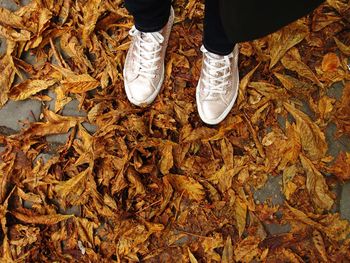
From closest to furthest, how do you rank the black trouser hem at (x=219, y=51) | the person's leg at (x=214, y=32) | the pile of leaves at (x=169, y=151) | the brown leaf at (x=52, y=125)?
the person's leg at (x=214, y=32)
the black trouser hem at (x=219, y=51)
the pile of leaves at (x=169, y=151)
the brown leaf at (x=52, y=125)

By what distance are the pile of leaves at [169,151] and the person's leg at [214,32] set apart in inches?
12.2

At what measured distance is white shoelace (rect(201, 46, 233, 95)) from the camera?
1.67 m

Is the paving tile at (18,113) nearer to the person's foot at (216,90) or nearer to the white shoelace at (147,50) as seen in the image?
the white shoelace at (147,50)

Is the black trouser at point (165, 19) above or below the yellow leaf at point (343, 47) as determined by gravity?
above

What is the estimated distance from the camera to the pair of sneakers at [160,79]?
172 centimetres

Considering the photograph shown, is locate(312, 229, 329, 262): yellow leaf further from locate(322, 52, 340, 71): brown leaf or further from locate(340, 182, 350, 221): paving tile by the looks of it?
locate(322, 52, 340, 71): brown leaf

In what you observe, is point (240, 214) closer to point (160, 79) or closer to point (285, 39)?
point (160, 79)

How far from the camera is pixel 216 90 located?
1741mm

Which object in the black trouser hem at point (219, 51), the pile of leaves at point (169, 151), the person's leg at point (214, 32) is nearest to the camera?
the person's leg at point (214, 32)

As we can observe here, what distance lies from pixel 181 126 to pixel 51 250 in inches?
27.6

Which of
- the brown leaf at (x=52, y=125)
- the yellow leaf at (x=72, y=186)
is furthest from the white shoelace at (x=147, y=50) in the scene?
the yellow leaf at (x=72, y=186)

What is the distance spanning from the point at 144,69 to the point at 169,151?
1.14ft

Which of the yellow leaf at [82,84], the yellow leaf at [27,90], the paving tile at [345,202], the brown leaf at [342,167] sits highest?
the yellow leaf at [82,84]

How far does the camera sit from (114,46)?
1.90 meters
